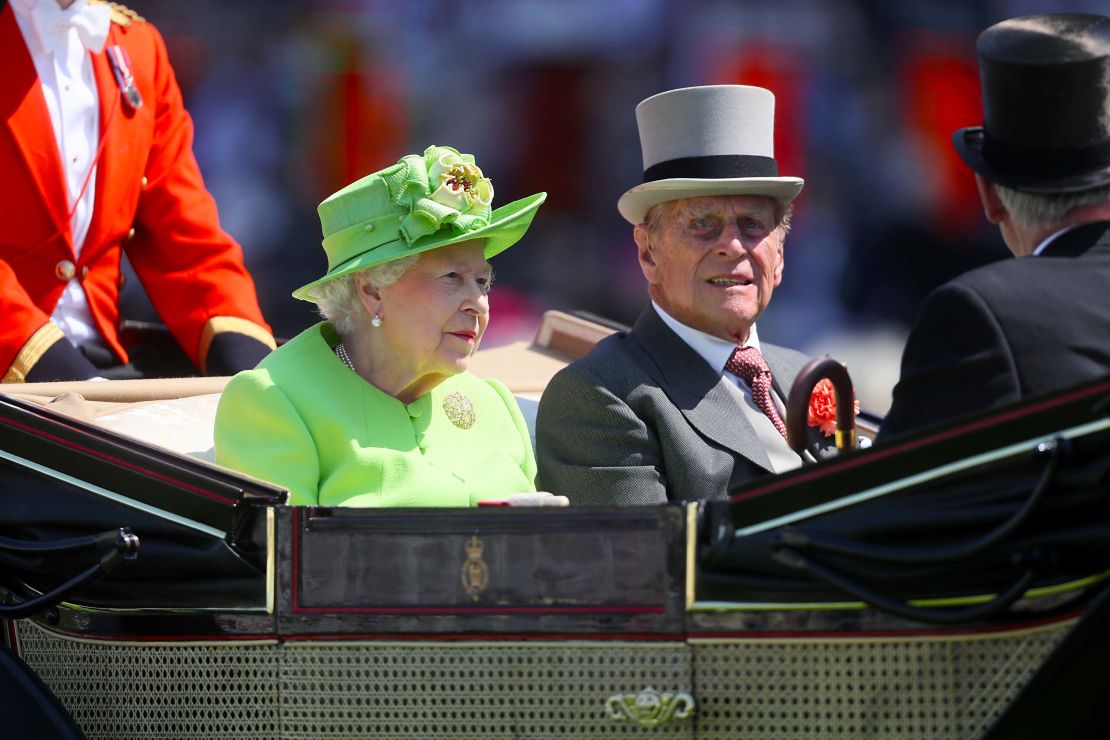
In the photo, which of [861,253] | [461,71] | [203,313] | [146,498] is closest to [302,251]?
[461,71]

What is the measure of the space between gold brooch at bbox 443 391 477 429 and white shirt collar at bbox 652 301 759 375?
0.41 meters

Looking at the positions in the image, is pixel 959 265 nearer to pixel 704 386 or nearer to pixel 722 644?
pixel 704 386

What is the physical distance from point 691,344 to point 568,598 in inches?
37.1

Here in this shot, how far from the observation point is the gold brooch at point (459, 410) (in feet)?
9.20

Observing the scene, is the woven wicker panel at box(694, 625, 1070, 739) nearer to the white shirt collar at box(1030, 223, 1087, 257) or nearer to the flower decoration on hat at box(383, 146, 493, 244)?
the white shirt collar at box(1030, 223, 1087, 257)

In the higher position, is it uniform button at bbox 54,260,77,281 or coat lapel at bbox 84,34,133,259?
coat lapel at bbox 84,34,133,259

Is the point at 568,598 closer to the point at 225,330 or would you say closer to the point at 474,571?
the point at 474,571

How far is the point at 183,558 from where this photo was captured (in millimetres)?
2172

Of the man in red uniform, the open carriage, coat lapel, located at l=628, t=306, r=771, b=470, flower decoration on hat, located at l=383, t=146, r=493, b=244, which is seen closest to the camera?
the open carriage

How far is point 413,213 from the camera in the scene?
264cm

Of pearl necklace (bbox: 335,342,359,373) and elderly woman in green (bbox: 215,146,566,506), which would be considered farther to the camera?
pearl necklace (bbox: 335,342,359,373)

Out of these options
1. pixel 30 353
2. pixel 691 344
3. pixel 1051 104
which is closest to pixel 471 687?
pixel 691 344

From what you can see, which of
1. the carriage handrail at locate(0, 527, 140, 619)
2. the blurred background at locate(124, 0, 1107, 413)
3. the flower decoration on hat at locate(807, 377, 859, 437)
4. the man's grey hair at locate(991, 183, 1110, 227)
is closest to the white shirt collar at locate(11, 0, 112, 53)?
the blurred background at locate(124, 0, 1107, 413)

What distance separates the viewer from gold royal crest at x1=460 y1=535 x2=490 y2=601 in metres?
2.08
